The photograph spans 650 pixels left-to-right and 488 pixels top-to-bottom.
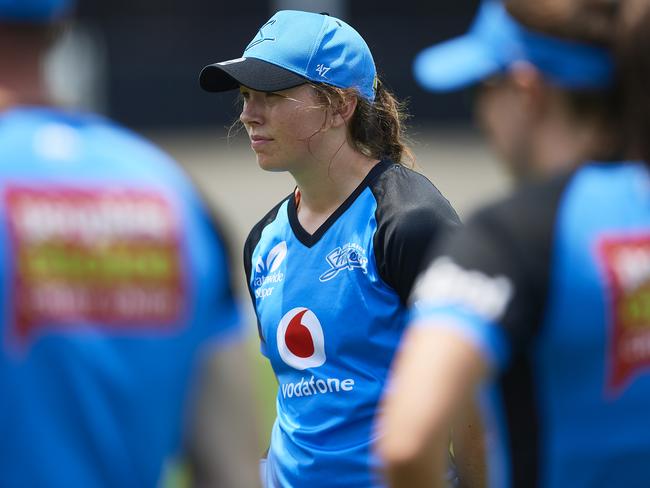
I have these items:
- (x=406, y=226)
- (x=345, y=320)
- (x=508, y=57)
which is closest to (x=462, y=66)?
(x=508, y=57)

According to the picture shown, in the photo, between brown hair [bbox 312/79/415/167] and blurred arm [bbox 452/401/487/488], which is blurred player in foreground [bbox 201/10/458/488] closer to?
brown hair [bbox 312/79/415/167]

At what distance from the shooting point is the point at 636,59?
7.91ft

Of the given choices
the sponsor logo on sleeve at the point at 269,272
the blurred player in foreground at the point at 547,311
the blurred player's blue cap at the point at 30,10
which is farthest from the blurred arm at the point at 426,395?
the sponsor logo on sleeve at the point at 269,272

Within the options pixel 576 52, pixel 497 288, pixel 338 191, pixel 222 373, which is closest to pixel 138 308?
pixel 222 373

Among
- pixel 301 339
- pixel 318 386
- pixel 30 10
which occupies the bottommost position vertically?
pixel 318 386

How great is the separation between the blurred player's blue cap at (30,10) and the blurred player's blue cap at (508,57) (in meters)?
0.75

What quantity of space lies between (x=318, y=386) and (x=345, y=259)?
37 centimetres

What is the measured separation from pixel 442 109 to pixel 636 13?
19602mm

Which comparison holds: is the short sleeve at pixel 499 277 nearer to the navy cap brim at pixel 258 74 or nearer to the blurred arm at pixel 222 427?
the blurred arm at pixel 222 427

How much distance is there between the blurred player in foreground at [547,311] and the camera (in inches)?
91.5

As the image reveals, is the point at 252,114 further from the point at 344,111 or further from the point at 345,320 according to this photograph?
the point at 345,320

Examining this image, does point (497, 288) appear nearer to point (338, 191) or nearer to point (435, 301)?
point (435, 301)

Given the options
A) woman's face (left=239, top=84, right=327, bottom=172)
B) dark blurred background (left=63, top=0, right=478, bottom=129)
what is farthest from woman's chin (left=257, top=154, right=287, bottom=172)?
dark blurred background (left=63, top=0, right=478, bottom=129)

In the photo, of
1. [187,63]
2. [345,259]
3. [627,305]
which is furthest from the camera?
[187,63]
